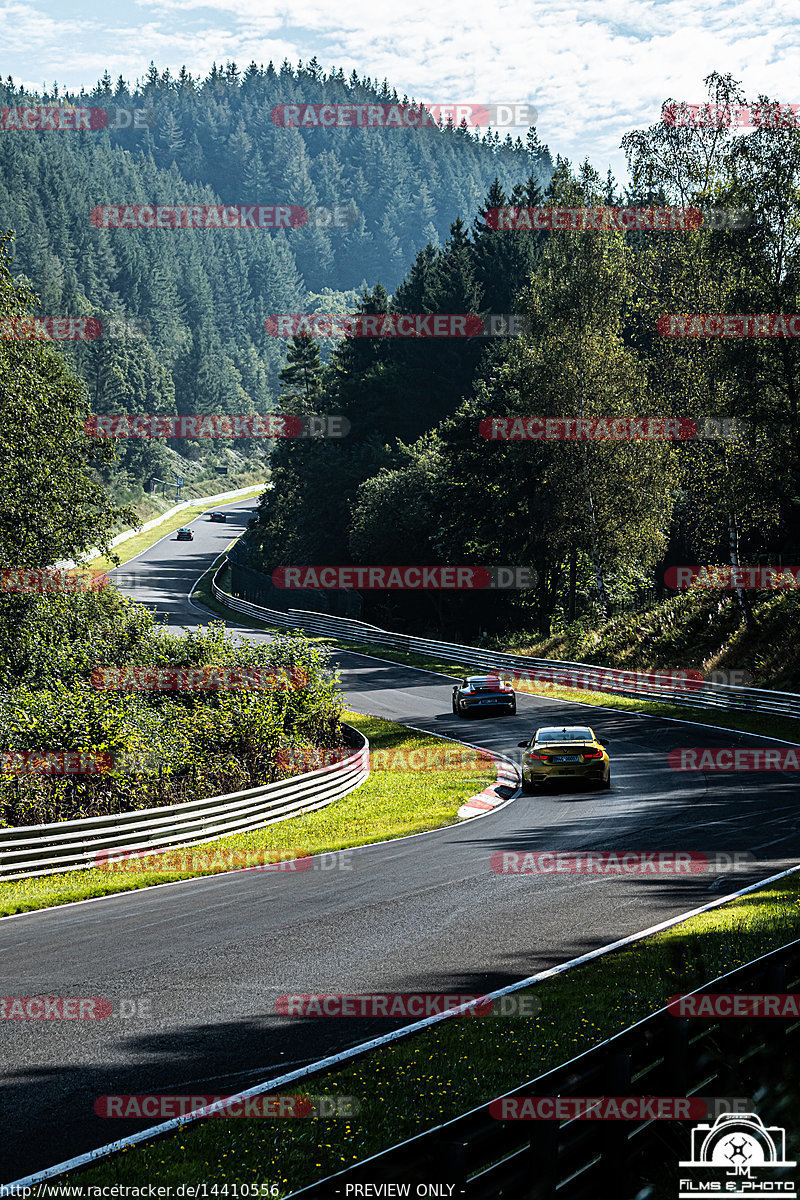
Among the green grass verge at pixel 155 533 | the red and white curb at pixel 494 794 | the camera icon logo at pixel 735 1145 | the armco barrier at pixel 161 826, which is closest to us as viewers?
the camera icon logo at pixel 735 1145

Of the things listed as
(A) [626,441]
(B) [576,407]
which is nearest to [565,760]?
(A) [626,441]

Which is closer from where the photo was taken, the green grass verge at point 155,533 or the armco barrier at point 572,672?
the armco barrier at point 572,672

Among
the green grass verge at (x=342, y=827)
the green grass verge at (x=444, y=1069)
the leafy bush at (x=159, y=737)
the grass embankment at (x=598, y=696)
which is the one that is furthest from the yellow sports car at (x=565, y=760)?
the green grass verge at (x=444, y=1069)

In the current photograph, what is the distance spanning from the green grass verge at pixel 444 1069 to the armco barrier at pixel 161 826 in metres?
8.92

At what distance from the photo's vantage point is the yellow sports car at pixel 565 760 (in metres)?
Answer: 20.9

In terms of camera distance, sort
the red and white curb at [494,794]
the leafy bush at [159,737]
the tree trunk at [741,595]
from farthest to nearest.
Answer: the tree trunk at [741,595], the red and white curb at [494,794], the leafy bush at [159,737]

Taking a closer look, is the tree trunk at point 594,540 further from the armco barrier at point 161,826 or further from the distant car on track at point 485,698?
the armco barrier at point 161,826

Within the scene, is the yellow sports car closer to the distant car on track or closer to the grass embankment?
the grass embankment

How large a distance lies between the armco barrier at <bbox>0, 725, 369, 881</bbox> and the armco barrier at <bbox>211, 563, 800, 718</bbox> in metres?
12.8

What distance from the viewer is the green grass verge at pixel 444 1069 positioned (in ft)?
19.0

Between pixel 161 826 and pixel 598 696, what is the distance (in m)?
21.1

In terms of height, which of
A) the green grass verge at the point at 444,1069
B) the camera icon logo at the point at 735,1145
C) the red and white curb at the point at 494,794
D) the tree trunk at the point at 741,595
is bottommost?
the red and white curb at the point at 494,794

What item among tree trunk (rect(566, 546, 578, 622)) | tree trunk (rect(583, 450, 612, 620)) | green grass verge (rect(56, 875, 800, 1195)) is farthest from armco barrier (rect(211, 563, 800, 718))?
green grass verge (rect(56, 875, 800, 1195))

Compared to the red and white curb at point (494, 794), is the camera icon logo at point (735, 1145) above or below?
above
